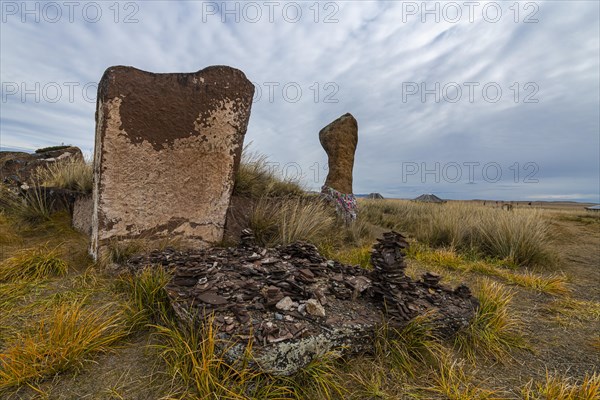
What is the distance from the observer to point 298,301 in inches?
84.4

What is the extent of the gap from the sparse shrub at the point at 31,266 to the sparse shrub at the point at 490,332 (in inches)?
141

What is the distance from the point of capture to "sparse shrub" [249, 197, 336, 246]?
14.7 ft

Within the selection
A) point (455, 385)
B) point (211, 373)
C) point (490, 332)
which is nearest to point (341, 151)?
point (490, 332)

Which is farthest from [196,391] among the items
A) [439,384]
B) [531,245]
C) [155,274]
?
[531,245]

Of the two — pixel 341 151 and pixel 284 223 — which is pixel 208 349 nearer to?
pixel 284 223

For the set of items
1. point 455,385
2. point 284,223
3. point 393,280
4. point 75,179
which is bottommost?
point 455,385

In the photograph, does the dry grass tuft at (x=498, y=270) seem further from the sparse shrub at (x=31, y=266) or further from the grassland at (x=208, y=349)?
the sparse shrub at (x=31, y=266)

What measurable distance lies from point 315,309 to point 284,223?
2.46m

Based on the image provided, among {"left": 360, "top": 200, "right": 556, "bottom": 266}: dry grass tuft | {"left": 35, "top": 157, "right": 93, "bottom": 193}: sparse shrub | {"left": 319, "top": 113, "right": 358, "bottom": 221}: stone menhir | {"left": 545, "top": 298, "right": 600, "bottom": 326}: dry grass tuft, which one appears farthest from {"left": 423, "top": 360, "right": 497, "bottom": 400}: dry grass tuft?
{"left": 319, "top": 113, "right": 358, "bottom": 221}: stone menhir

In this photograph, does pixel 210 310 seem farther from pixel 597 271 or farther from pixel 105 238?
pixel 597 271

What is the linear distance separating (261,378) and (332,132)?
6917mm

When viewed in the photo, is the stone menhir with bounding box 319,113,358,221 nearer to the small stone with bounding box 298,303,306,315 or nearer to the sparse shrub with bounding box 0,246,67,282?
the sparse shrub with bounding box 0,246,67,282

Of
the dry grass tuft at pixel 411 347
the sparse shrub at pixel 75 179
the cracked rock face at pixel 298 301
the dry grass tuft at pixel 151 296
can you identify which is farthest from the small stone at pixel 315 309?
the sparse shrub at pixel 75 179

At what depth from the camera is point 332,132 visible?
8031 millimetres
